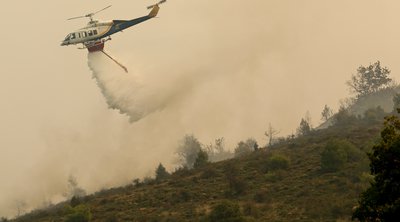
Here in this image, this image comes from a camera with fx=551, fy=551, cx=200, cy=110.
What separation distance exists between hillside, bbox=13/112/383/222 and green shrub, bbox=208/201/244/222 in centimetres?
81

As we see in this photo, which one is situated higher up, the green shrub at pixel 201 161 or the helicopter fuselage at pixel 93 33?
the helicopter fuselage at pixel 93 33

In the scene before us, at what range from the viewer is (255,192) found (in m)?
59.0

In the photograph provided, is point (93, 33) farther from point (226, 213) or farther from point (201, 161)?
point (226, 213)

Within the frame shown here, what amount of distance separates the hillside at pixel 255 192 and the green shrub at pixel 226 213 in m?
0.81

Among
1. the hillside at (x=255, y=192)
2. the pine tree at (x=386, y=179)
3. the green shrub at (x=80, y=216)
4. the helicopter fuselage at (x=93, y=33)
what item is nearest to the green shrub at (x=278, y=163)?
the hillside at (x=255, y=192)

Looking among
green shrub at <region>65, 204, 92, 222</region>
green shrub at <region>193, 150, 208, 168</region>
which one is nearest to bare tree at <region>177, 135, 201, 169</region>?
green shrub at <region>193, 150, 208, 168</region>

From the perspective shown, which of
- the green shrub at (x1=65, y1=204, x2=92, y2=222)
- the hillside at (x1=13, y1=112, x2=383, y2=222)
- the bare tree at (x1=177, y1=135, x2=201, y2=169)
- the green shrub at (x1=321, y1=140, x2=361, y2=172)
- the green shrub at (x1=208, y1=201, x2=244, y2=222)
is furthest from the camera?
the bare tree at (x1=177, y1=135, x2=201, y2=169)

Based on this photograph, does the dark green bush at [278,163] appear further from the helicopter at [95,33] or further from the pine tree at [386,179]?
the pine tree at [386,179]

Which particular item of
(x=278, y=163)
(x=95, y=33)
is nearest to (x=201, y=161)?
(x=278, y=163)

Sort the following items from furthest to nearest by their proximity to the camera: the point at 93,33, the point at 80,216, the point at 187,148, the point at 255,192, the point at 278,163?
the point at 187,148, the point at 93,33, the point at 278,163, the point at 255,192, the point at 80,216

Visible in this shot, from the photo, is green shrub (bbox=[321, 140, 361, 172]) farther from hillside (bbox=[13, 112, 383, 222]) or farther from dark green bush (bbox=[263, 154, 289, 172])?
dark green bush (bbox=[263, 154, 289, 172])

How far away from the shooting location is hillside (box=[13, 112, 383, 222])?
50656mm

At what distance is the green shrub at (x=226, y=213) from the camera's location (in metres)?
46.9

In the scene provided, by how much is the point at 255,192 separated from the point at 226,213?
1210cm
